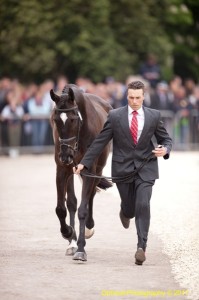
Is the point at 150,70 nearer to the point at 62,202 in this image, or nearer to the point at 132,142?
the point at 62,202

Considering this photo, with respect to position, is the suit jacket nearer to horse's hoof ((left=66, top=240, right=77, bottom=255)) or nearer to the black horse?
the black horse

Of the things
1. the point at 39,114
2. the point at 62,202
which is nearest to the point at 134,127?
the point at 62,202

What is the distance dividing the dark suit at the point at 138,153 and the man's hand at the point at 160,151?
7 cm

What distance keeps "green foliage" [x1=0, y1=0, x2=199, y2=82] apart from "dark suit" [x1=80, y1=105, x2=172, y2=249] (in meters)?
19.6

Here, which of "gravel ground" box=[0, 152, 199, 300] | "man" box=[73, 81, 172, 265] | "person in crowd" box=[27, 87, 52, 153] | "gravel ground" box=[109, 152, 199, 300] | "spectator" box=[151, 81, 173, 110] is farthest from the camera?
"spectator" box=[151, 81, 173, 110]

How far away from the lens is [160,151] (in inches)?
460

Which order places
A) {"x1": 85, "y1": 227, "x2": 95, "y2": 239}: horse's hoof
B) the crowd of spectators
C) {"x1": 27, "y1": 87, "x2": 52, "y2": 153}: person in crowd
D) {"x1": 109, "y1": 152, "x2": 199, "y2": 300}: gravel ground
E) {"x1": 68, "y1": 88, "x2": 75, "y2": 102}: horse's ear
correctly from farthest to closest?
{"x1": 27, "y1": 87, "x2": 52, "y2": 153}: person in crowd, the crowd of spectators, {"x1": 85, "y1": 227, "x2": 95, "y2": 239}: horse's hoof, {"x1": 68, "y1": 88, "x2": 75, "y2": 102}: horse's ear, {"x1": 109, "y1": 152, "x2": 199, "y2": 300}: gravel ground

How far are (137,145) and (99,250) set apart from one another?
4.84ft

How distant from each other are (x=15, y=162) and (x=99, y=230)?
13589 mm

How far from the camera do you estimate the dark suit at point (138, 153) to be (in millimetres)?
11836

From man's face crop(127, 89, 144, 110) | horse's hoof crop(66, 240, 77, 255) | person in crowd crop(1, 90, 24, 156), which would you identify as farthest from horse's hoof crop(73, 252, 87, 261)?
person in crowd crop(1, 90, 24, 156)

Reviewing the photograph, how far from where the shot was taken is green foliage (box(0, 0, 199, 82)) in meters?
32.0

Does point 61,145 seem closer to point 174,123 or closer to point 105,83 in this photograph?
point 174,123

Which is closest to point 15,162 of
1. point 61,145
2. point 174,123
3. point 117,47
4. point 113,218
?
point 174,123
